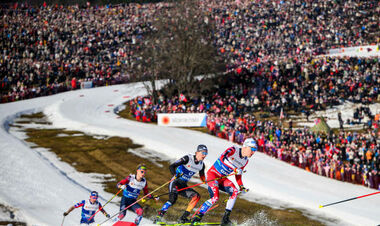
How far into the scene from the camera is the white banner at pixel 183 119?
37500 mm

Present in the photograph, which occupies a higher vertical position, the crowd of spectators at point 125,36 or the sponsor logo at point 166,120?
the crowd of spectators at point 125,36

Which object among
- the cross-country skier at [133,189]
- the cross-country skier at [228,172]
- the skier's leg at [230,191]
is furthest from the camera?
the cross-country skier at [133,189]

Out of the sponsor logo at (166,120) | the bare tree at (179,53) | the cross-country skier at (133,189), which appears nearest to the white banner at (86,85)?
the bare tree at (179,53)

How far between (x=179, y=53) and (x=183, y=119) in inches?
459

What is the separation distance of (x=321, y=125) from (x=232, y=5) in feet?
113

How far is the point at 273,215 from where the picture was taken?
21734mm

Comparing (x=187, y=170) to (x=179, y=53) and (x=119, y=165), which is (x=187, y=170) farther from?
(x=179, y=53)

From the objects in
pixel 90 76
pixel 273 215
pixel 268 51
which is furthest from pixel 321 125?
pixel 90 76

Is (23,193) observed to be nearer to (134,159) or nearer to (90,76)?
(134,159)

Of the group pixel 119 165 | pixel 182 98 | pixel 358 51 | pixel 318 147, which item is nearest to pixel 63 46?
pixel 182 98

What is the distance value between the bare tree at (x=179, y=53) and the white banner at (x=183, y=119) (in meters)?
8.57

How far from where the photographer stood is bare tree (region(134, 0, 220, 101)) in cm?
4719

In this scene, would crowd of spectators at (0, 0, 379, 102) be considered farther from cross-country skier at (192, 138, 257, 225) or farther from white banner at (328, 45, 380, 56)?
cross-country skier at (192, 138, 257, 225)

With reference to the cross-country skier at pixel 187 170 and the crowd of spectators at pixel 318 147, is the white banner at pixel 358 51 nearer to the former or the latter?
the crowd of spectators at pixel 318 147
